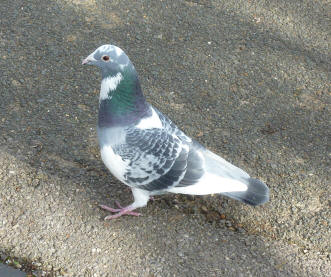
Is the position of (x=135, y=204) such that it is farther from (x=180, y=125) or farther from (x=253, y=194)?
(x=180, y=125)

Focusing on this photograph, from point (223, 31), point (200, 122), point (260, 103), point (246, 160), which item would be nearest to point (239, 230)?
point (246, 160)

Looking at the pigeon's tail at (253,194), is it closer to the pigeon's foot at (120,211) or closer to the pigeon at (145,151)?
the pigeon at (145,151)

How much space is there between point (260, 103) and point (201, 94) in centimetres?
51

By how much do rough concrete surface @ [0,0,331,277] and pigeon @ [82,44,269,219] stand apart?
0.35 m

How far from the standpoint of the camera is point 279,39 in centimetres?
463

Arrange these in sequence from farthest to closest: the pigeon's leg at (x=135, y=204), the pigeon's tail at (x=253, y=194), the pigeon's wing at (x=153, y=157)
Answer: the pigeon's leg at (x=135, y=204) → the pigeon's tail at (x=253, y=194) → the pigeon's wing at (x=153, y=157)

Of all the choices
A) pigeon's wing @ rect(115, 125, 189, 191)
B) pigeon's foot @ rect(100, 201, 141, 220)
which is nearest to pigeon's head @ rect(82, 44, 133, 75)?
pigeon's wing @ rect(115, 125, 189, 191)

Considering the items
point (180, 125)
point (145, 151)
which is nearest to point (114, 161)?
point (145, 151)

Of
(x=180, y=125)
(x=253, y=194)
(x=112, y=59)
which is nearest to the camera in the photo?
(x=112, y=59)

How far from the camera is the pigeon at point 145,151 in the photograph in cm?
275

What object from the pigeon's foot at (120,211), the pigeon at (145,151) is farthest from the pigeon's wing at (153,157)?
the pigeon's foot at (120,211)

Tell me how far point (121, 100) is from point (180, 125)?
1.07m

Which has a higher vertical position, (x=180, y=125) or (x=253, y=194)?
(x=253, y=194)

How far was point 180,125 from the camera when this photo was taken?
3742mm
